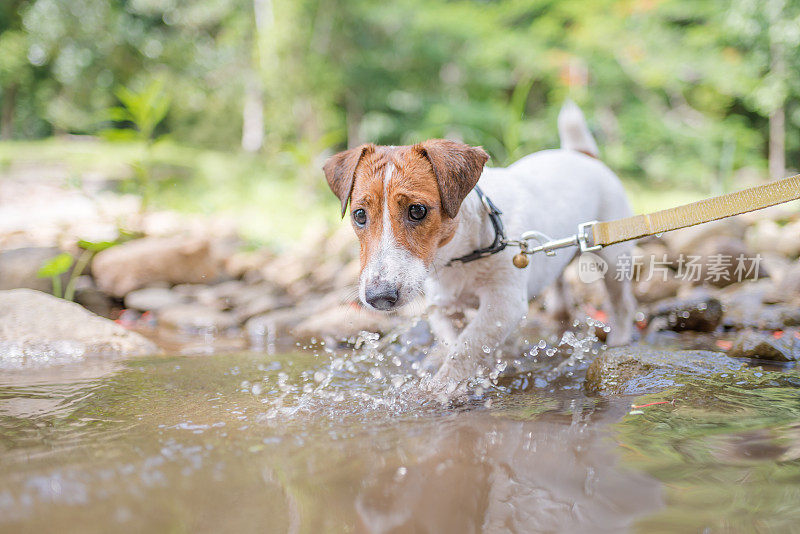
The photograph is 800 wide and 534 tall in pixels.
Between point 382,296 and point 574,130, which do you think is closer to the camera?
point 382,296

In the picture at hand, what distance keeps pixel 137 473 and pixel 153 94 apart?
526 centimetres

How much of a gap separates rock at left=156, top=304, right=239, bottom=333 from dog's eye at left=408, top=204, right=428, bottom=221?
2.98 m

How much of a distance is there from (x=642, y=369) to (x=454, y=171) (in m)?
1.39

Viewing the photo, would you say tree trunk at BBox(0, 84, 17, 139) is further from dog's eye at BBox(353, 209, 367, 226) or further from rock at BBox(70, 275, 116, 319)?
dog's eye at BBox(353, 209, 367, 226)

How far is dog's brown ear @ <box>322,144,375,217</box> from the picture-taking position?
9.83ft

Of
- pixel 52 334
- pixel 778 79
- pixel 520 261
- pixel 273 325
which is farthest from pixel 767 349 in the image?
pixel 778 79

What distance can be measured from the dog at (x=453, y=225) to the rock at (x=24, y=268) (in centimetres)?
356

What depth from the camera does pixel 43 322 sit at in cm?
375

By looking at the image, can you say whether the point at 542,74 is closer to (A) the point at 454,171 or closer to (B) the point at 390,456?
(A) the point at 454,171

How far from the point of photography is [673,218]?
8.94 feet

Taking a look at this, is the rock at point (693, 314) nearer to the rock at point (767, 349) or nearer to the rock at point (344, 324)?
the rock at point (767, 349)

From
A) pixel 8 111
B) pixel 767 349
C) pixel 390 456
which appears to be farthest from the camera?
pixel 8 111

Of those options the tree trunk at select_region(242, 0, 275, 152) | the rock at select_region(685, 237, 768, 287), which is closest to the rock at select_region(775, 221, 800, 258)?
the rock at select_region(685, 237, 768, 287)

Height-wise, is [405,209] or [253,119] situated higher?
[253,119]
